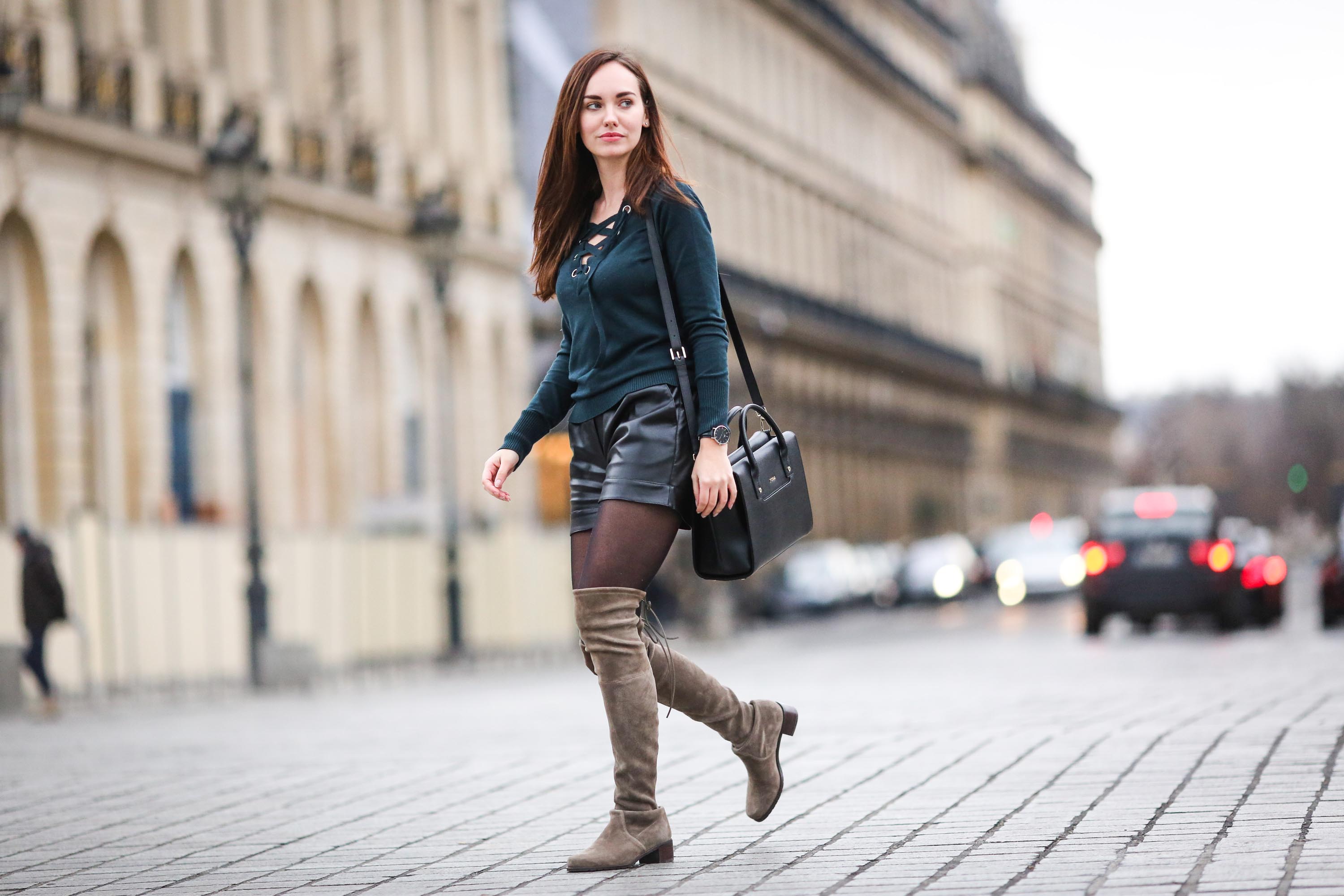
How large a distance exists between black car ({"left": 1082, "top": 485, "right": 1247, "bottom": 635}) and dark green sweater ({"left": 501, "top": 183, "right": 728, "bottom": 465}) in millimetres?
20295

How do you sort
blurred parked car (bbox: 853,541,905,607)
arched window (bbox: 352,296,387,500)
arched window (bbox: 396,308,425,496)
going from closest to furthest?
arched window (bbox: 352,296,387,500) < arched window (bbox: 396,308,425,496) < blurred parked car (bbox: 853,541,905,607)

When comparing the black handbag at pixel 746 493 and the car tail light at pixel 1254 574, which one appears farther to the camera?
the car tail light at pixel 1254 574

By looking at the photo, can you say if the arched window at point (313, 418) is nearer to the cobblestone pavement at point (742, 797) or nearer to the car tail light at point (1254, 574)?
the car tail light at point (1254, 574)

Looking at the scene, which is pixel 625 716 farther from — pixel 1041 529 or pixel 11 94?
pixel 1041 529

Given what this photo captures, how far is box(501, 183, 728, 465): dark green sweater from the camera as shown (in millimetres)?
6312

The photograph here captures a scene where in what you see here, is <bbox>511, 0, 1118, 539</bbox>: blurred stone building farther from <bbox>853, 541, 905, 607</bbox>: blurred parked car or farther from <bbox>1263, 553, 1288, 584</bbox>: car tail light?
<bbox>1263, 553, 1288, 584</bbox>: car tail light

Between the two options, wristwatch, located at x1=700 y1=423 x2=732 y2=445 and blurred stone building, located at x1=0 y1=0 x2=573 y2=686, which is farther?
blurred stone building, located at x1=0 y1=0 x2=573 y2=686

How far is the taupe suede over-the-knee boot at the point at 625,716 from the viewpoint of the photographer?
20.5 feet

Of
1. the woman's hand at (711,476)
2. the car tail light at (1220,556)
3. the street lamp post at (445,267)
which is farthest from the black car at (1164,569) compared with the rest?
the woman's hand at (711,476)

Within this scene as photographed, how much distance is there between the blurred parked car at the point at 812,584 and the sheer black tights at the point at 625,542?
42.8m

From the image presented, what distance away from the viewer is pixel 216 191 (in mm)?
21734

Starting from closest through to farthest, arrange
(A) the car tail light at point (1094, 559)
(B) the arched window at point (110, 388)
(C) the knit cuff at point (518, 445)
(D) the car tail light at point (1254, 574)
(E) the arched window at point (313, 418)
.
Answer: (C) the knit cuff at point (518, 445)
(A) the car tail light at point (1094, 559)
(D) the car tail light at point (1254, 574)
(B) the arched window at point (110, 388)
(E) the arched window at point (313, 418)

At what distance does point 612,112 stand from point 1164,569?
20.6 meters

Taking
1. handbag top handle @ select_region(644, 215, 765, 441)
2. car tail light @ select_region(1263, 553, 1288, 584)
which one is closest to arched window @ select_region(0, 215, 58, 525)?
car tail light @ select_region(1263, 553, 1288, 584)
